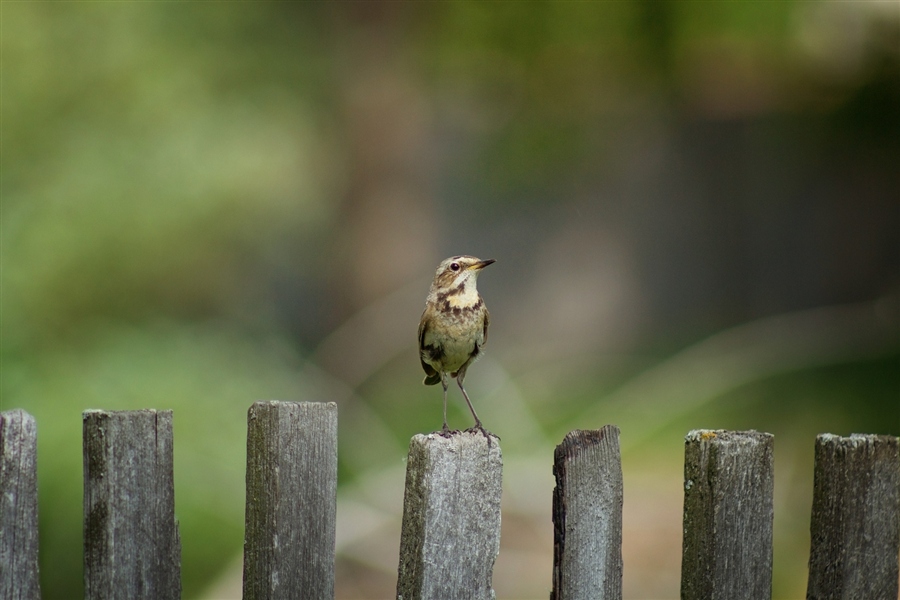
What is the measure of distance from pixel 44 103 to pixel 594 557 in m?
6.34

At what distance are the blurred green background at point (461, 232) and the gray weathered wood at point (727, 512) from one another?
11.3 feet

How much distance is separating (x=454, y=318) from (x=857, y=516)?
185 centimetres

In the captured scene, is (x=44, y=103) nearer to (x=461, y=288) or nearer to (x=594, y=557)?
(x=461, y=288)

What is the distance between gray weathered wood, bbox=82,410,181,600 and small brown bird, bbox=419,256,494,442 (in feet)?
5.62

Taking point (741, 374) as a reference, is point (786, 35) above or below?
above

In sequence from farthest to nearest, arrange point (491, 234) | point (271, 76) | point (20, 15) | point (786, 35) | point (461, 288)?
point (491, 234)
point (271, 76)
point (786, 35)
point (20, 15)
point (461, 288)

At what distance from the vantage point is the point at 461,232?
31.1ft

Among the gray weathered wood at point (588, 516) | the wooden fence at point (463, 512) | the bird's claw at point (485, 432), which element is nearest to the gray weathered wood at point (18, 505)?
the wooden fence at point (463, 512)

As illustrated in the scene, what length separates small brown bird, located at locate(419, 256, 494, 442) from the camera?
363 centimetres

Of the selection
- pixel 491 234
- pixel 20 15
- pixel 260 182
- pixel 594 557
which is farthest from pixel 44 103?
pixel 594 557

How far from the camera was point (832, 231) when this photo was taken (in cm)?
842

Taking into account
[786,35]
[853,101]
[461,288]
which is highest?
[786,35]

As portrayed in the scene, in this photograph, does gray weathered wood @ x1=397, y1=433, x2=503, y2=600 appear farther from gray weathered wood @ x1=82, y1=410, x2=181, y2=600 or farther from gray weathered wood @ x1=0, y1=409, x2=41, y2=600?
gray weathered wood @ x1=0, y1=409, x2=41, y2=600

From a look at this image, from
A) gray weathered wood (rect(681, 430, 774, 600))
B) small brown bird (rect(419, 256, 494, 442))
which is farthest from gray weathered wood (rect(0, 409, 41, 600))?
small brown bird (rect(419, 256, 494, 442))
